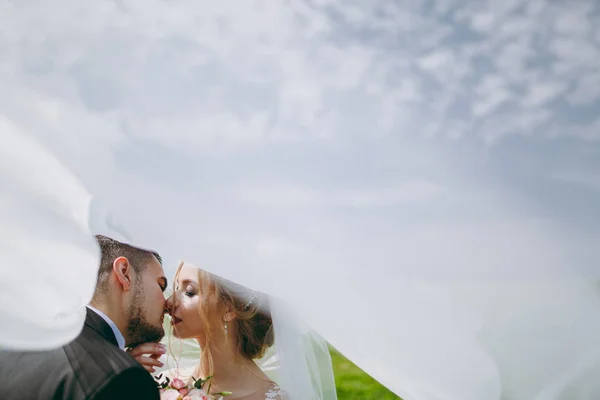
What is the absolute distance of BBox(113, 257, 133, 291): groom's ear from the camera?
280 cm

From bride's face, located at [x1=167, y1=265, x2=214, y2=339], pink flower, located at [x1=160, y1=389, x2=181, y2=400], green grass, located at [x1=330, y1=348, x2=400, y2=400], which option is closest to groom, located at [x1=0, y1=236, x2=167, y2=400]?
pink flower, located at [x1=160, y1=389, x2=181, y2=400]

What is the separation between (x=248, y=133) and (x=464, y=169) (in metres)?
1.12

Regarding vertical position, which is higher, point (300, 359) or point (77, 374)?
point (300, 359)

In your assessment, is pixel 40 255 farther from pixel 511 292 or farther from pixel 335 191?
pixel 511 292

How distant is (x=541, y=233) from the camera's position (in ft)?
8.24

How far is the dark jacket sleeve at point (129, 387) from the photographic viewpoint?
2068 millimetres

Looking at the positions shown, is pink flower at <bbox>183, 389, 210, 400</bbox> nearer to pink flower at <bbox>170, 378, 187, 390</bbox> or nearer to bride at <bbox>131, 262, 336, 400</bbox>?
pink flower at <bbox>170, 378, 187, 390</bbox>

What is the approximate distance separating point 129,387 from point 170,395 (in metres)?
1.24

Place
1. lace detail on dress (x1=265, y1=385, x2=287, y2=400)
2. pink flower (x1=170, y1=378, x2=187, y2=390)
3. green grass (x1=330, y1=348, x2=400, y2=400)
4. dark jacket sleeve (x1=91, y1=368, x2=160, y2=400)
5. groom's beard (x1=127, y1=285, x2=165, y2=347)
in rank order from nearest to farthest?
dark jacket sleeve (x1=91, y1=368, x2=160, y2=400), groom's beard (x1=127, y1=285, x2=165, y2=347), pink flower (x1=170, y1=378, x2=187, y2=390), lace detail on dress (x1=265, y1=385, x2=287, y2=400), green grass (x1=330, y1=348, x2=400, y2=400)

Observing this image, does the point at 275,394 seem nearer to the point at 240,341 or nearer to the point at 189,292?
the point at 240,341

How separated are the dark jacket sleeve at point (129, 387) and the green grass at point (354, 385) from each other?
405 centimetres

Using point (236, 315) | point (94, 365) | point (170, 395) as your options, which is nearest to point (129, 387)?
point (94, 365)

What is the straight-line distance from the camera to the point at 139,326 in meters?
2.93

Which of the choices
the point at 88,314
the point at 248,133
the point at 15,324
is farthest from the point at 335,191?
the point at 15,324
